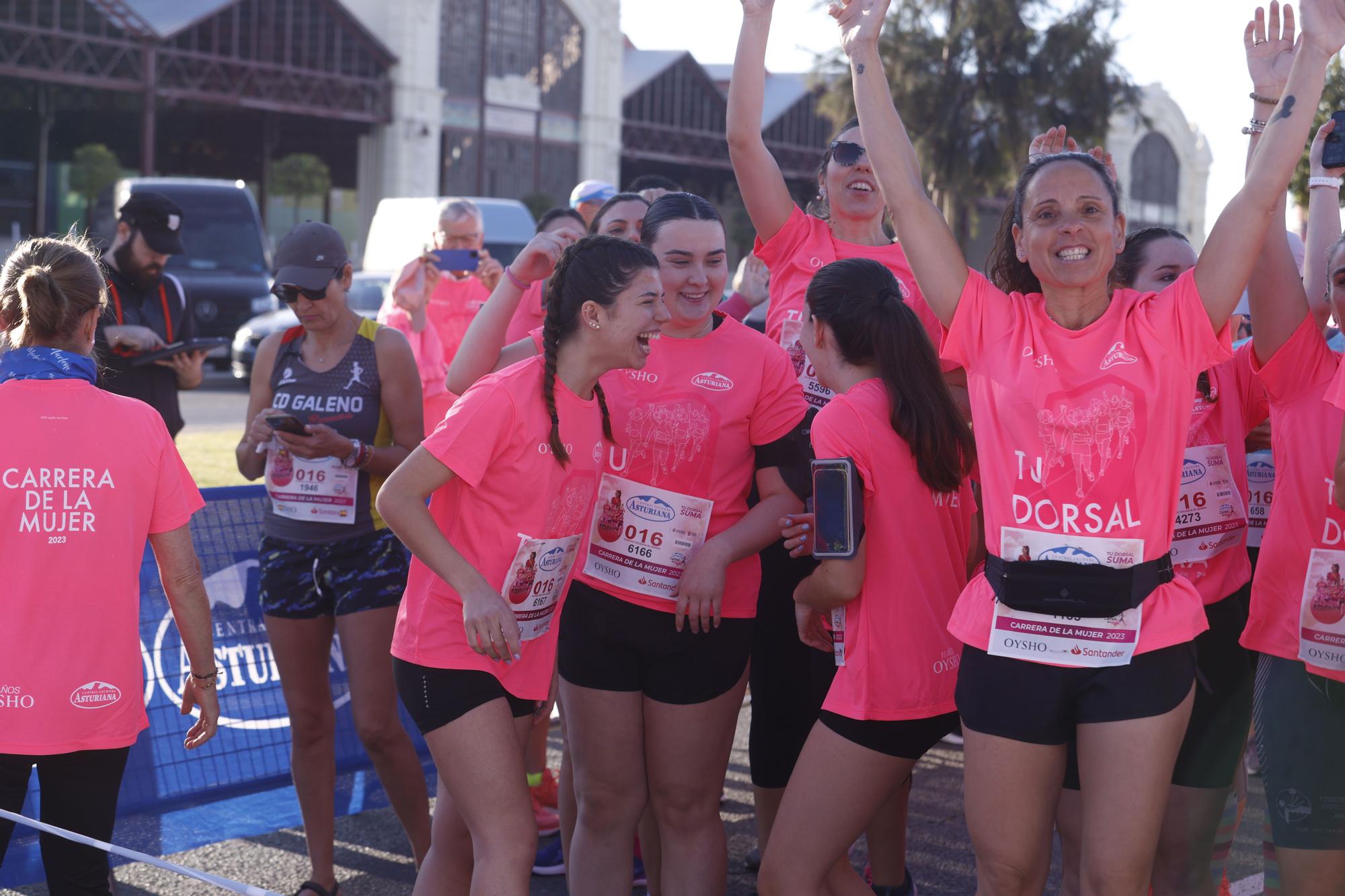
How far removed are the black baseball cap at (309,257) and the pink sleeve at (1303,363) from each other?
2703 millimetres

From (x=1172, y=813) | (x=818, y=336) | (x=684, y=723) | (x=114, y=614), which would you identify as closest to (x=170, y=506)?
(x=114, y=614)

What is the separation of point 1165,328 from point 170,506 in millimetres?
2243

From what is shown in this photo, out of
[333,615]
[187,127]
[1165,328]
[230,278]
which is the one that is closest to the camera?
[1165,328]

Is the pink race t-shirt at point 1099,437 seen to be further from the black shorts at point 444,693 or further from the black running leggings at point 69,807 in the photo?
the black running leggings at point 69,807

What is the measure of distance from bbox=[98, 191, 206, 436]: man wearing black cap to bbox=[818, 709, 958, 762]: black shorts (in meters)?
3.19

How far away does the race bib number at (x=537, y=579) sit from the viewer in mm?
3223

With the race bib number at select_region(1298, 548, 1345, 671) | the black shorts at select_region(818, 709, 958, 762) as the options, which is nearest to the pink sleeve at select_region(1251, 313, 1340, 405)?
the race bib number at select_region(1298, 548, 1345, 671)

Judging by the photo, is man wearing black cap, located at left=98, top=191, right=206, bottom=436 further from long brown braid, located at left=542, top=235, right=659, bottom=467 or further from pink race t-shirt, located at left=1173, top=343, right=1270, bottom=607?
pink race t-shirt, located at left=1173, top=343, right=1270, bottom=607

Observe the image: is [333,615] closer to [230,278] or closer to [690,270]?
[690,270]

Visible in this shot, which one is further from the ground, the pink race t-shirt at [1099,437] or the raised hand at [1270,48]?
the raised hand at [1270,48]

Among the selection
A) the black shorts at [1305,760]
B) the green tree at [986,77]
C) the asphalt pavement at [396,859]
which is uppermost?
the green tree at [986,77]

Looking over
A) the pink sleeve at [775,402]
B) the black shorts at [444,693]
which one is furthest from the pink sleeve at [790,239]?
the black shorts at [444,693]

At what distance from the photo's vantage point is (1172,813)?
340cm

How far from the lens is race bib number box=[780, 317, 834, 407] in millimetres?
4160
